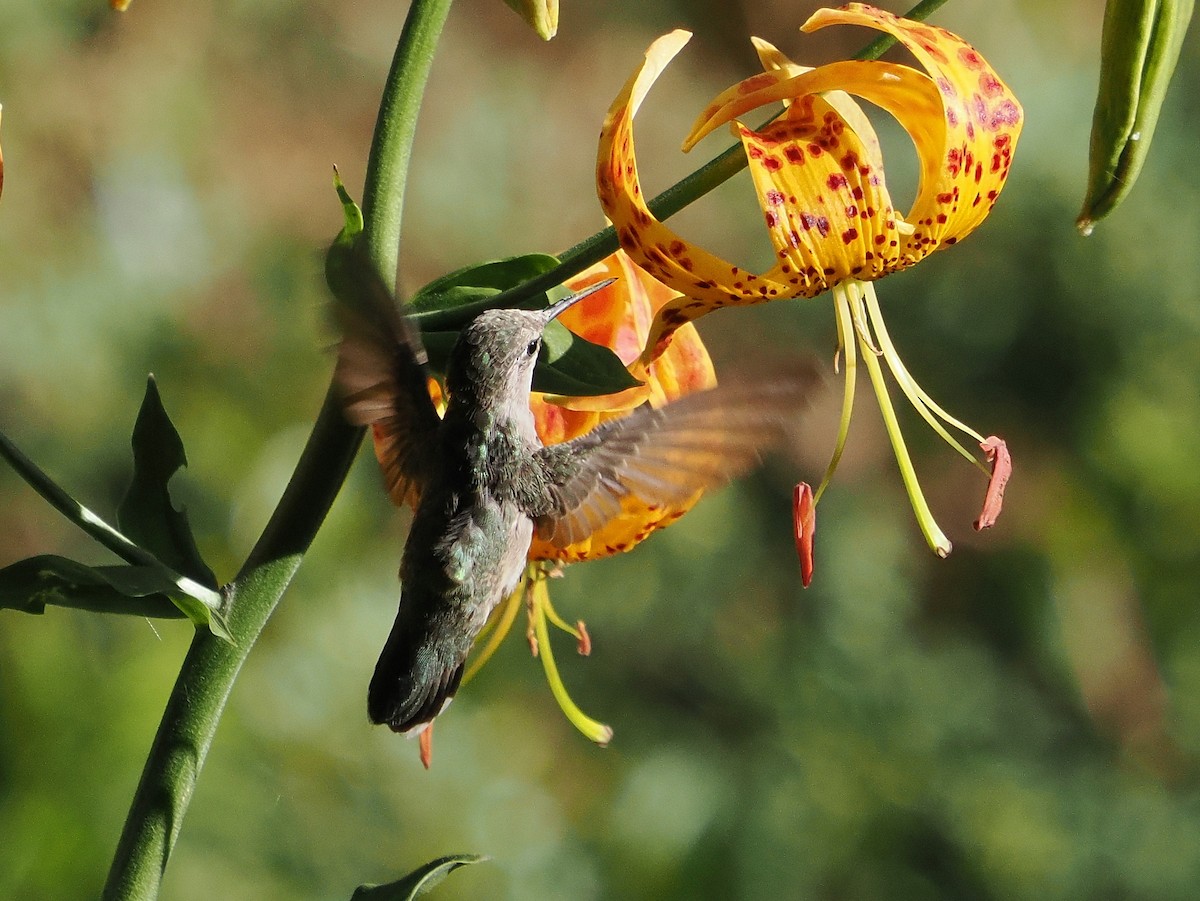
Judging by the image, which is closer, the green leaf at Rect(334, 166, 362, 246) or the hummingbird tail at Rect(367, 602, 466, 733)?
A: the green leaf at Rect(334, 166, 362, 246)

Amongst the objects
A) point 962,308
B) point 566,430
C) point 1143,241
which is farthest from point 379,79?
point 566,430

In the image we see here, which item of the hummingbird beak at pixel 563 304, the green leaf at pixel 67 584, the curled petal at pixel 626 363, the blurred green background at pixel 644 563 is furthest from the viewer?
the blurred green background at pixel 644 563

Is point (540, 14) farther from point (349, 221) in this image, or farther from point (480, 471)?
point (480, 471)

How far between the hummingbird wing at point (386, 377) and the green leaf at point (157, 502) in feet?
0.38

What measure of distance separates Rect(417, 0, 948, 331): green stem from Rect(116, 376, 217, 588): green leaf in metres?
0.19

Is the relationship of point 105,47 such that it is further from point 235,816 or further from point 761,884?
point 761,884

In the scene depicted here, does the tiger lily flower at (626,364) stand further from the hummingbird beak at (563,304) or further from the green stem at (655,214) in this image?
the green stem at (655,214)

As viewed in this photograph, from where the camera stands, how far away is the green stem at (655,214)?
2.55 ft

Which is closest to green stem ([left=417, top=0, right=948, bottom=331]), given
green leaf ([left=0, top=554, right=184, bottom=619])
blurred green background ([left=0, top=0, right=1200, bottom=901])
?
green leaf ([left=0, top=554, right=184, bottom=619])

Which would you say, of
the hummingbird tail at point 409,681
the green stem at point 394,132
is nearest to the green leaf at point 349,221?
the green stem at point 394,132

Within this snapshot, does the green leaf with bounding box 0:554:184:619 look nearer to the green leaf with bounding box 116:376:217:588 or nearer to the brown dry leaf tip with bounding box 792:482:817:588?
the green leaf with bounding box 116:376:217:588

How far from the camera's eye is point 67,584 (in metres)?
0.79

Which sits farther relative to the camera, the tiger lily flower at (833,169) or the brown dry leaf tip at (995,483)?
the brown dry leaf tip at (995,483)

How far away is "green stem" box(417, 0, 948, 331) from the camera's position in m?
0.78
